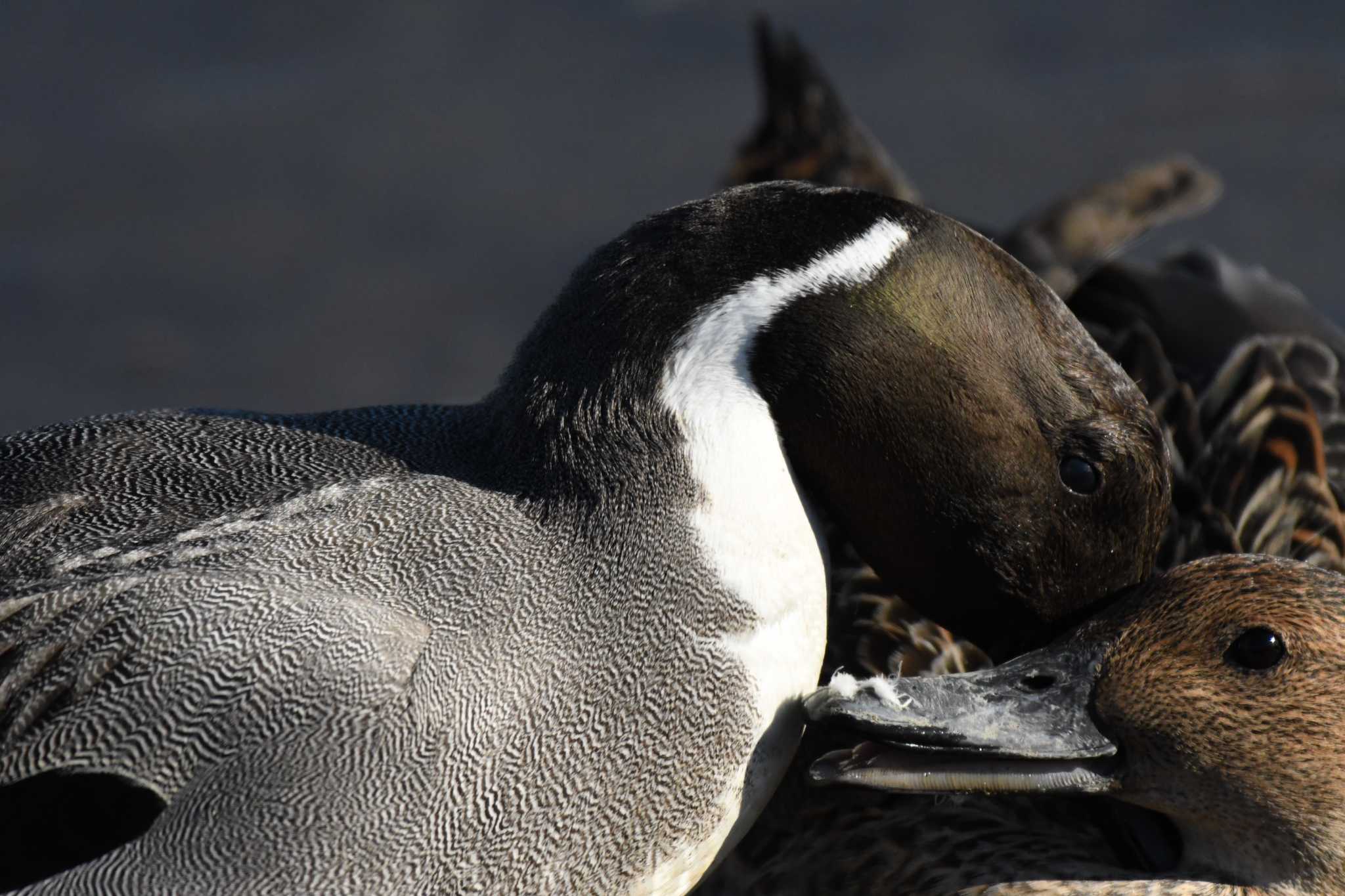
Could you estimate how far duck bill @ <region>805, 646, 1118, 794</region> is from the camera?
2139 millimetres

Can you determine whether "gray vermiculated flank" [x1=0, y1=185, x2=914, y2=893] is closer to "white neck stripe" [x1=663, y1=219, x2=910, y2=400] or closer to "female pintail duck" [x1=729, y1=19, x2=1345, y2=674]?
"white neck stripe" [x1=663, y1=219, x2=910, y2=400]

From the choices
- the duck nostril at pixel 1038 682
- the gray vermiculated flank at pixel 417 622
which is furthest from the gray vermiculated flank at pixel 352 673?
the duck nostril at pixel 1038 682

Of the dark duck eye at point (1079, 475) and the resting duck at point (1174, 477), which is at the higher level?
the dark duck eye at point (1079, 475)

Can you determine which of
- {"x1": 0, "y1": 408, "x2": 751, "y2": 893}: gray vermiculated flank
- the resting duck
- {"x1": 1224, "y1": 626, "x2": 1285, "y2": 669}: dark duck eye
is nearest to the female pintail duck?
the resting duck

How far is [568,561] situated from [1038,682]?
571 mm

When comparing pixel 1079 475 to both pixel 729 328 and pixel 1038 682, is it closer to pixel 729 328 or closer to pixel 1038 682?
pixel 1038 682

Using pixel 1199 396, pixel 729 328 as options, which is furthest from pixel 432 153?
pixel 729 328

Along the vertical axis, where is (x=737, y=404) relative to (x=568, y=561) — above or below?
above

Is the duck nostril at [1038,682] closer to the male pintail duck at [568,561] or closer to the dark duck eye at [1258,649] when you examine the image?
the male pintail duck at [568,561]

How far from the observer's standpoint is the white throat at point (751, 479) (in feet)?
6.72

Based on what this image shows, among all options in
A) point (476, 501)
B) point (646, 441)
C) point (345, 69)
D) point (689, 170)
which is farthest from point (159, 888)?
point (345, 69)

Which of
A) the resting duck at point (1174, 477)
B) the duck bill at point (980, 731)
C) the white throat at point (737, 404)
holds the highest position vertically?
the white throat at point (737, 404)

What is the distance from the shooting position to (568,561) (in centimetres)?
202

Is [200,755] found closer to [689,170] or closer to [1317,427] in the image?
[1317,427]
